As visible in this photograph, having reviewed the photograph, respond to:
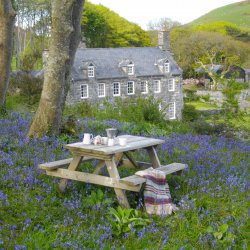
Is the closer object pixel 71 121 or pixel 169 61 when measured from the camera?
pixel 71 121

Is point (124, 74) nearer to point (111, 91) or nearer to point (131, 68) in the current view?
point (131, 68)

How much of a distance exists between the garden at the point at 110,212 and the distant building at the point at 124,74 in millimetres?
32685

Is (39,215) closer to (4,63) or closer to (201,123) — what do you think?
(4,63)

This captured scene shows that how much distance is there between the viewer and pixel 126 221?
4.77 meters

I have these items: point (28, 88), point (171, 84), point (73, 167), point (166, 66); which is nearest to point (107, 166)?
point (73, 167)

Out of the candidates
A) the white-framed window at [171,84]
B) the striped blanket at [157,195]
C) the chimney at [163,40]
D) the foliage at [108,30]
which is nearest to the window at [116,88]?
the white-framed window at [171,84]

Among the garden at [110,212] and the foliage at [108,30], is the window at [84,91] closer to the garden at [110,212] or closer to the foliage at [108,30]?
the foliage at [108,30]

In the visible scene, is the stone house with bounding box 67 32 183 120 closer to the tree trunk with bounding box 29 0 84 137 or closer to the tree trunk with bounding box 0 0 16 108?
the tree trunk with bounding box 0 0 16 108

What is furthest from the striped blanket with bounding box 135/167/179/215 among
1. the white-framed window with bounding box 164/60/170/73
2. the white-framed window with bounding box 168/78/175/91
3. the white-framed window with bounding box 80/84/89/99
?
the white-framed window with bounding box 168/78/175/91

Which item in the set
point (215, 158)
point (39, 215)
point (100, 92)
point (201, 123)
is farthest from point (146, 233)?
point (100, 92)

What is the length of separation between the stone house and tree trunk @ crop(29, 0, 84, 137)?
29704 millimetres

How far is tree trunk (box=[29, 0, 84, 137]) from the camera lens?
7.98 meters

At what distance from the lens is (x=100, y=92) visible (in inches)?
1651

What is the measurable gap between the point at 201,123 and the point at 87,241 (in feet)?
29.1
